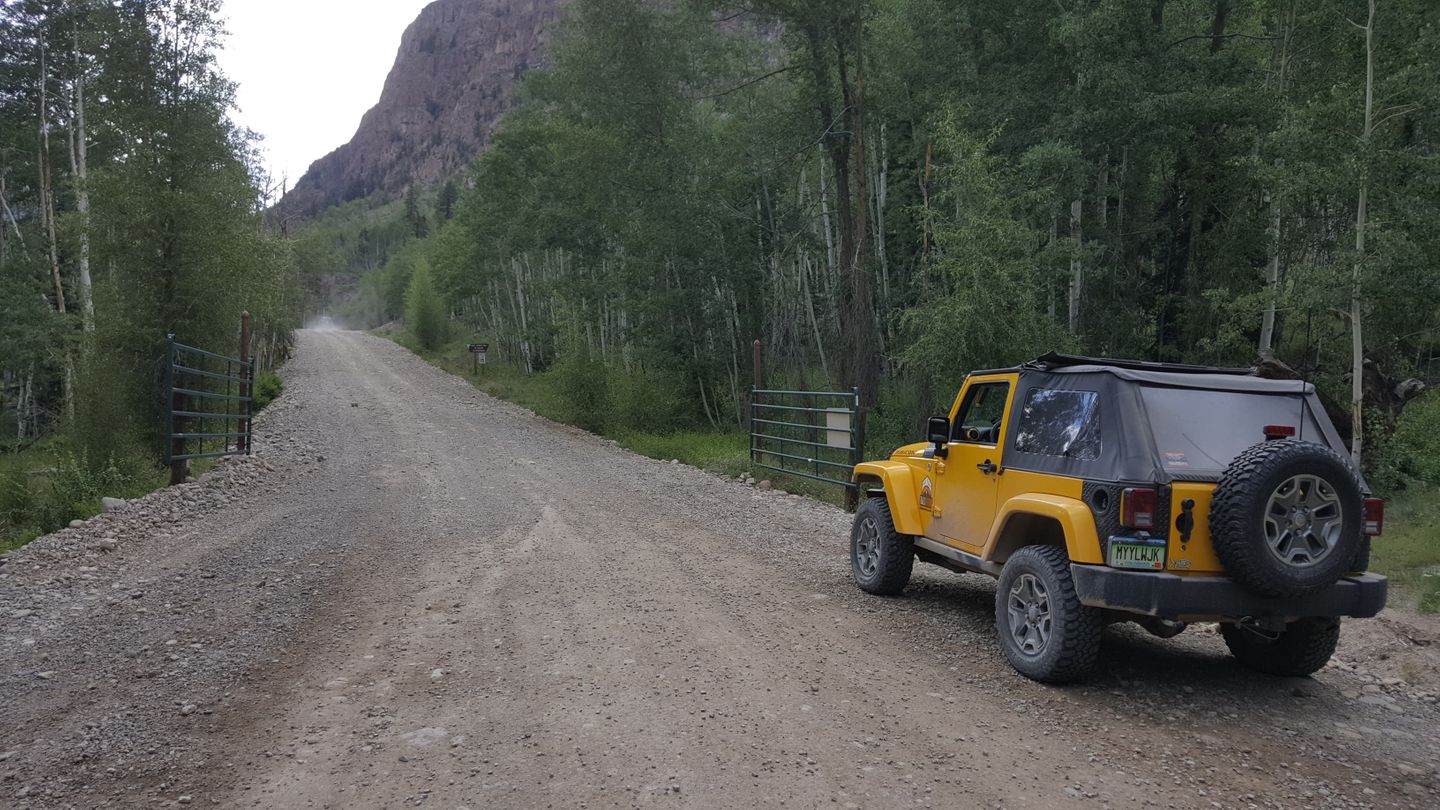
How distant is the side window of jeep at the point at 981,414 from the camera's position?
222 inches

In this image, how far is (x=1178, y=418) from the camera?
14.9ft

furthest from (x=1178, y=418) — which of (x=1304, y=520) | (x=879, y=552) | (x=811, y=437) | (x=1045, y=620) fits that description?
(x=811, y=437)

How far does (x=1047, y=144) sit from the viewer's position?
47.6ft

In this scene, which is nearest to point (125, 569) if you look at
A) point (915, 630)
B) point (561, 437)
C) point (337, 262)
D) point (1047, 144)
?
point (915, 630)

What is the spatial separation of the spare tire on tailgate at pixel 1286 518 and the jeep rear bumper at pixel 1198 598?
101mm

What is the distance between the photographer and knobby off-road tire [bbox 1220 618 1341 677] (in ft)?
15.3

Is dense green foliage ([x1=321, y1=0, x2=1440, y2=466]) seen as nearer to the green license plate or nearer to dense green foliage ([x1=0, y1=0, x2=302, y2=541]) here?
the green license plate

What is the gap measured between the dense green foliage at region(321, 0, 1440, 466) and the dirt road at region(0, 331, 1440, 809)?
23.1 feet

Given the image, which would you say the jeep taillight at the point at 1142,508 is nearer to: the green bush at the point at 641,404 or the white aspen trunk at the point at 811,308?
the green bush at the point at 641,404

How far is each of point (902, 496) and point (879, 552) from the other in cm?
49

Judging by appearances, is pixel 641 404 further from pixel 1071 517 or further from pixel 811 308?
pixel 1071 517

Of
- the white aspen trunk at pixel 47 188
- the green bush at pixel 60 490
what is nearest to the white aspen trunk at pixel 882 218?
the green bush at pixel 60 490

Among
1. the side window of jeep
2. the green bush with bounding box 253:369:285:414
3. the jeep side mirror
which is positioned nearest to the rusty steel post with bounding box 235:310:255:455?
the green bush with bounding box 253:369:285:414

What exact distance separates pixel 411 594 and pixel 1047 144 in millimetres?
12903
